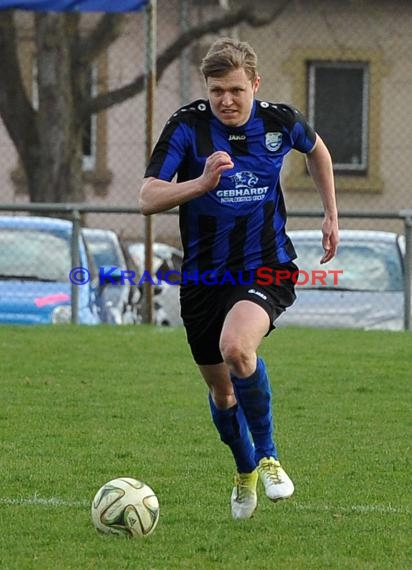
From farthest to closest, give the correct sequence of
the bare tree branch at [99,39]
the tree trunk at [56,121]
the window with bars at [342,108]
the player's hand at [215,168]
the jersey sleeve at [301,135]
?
the window with bars at [342,108]
the bare tree branch at [99,39]
the tree trunk at [56,121]
the jersey sleeve at [301,135]
the player's hand at [215,168]

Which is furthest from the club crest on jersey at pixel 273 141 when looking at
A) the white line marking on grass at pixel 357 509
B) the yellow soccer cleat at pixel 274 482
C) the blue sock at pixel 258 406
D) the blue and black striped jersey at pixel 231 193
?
the white line marking on grass at pixel 357 509

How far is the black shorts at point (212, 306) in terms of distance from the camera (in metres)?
6.33

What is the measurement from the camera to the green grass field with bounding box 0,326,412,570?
5645 millimetres

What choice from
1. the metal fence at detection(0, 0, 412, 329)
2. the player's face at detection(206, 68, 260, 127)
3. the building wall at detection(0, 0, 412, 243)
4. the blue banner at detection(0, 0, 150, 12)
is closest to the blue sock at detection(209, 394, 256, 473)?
the player's face at detection(206, 68, 260, 127)

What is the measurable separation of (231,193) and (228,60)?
558 mm

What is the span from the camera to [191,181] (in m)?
5.89

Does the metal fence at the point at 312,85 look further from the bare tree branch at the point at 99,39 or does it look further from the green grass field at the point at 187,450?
the green grass field at the point at 187,450

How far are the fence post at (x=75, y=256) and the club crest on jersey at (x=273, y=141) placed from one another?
729cm

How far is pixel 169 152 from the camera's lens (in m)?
6.19

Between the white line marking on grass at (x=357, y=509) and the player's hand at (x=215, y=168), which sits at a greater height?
the player's hand at (x=215, y=168)

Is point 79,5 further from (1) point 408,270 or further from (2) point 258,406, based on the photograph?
(2) point 258,406

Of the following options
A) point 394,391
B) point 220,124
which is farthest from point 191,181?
point 394,391

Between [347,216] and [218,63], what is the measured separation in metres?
7.68

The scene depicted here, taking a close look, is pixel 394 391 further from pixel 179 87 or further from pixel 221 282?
pixel 179 87
